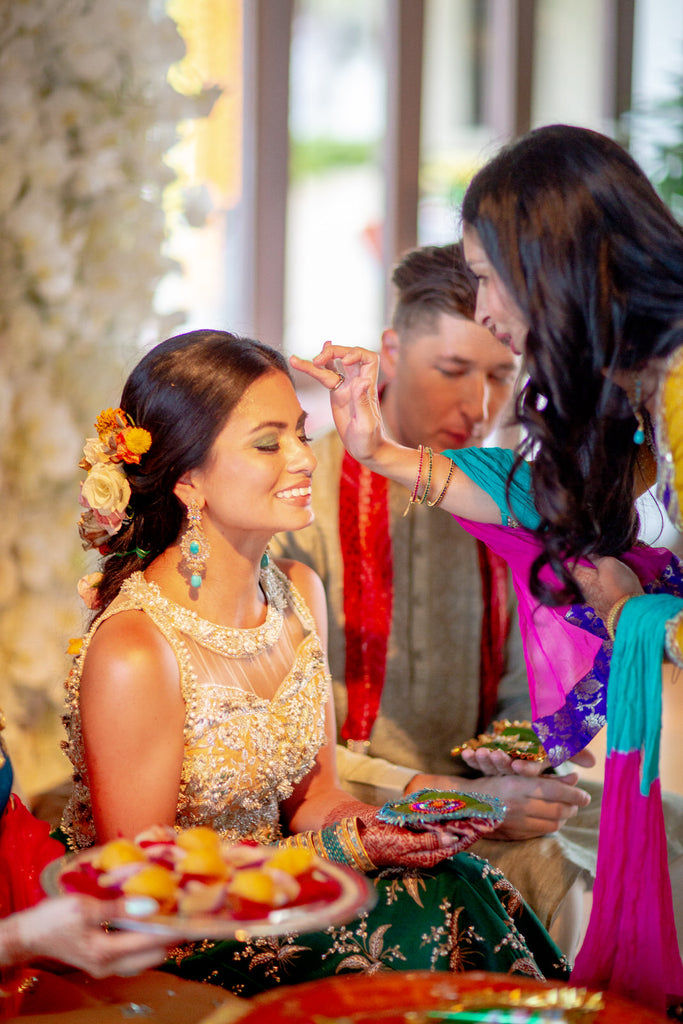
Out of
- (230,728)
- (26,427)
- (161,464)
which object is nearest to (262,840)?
(230,728)

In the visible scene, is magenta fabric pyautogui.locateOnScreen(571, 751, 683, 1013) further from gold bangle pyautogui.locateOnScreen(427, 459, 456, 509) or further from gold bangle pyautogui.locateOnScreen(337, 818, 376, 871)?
gold bangle pyautogui.locateOnScreen(427, 459, 456, 509)

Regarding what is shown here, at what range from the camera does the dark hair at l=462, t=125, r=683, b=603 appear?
1.57 metres

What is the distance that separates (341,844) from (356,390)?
78cm

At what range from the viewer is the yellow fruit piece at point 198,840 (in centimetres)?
127

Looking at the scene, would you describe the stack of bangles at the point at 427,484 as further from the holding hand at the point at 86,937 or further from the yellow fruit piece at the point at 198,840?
the holding hand at the point at 86,937

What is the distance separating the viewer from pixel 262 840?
1980mm

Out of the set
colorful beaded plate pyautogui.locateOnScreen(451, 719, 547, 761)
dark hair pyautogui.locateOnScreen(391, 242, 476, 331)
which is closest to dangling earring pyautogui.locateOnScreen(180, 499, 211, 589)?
colorful beaded plate pyautogui.locateOnScreen(451, 719, 547, 761)

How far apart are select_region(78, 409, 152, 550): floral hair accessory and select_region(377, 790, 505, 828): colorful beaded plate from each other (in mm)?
679

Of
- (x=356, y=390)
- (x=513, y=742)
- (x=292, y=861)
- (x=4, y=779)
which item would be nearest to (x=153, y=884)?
(x=292, y=861)

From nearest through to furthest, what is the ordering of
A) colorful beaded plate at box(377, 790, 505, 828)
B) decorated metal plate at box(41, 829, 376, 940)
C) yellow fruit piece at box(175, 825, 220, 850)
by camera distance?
decorated metal plate at box(41, 829, 376, 940), yellow fruit piece at box(175, 825, 220, 850), colorful beaded plate at box(377, 790, 505, 828)

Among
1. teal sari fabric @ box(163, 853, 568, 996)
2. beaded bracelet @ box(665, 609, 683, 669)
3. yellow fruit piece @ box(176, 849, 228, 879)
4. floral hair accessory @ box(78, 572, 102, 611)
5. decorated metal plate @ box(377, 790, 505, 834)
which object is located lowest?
teal sari fabric @ box(163, 853, 568, 996)

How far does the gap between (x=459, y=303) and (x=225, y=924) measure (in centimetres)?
166

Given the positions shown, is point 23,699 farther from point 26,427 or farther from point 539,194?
point 539,194

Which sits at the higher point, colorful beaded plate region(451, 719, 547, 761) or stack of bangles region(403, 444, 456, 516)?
stack of bangles region(403, 444, 456, 516)
